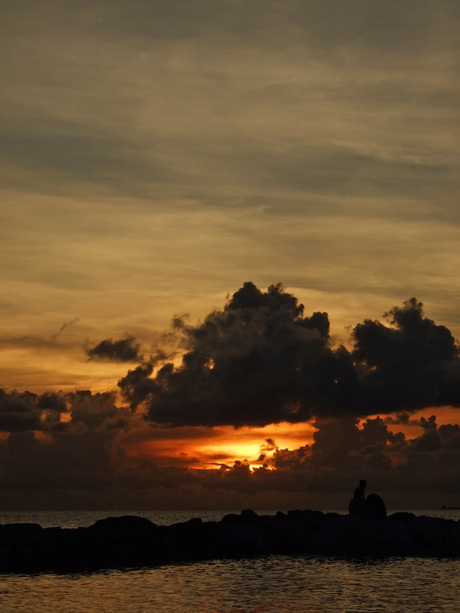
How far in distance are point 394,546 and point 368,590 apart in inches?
475

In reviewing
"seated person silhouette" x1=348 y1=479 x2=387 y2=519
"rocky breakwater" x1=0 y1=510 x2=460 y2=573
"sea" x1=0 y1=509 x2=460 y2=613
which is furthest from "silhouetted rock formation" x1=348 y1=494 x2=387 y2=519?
"sea" x1=0 y1=509 x2=460 y2=613

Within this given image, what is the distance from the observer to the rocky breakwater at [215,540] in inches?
1737

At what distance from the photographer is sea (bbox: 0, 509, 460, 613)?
33594 millimetres

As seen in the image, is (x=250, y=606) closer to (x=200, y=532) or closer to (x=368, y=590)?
(x=368, y=590)

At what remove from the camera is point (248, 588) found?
3828 centimetres

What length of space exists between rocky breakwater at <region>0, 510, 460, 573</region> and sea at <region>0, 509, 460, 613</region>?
5.09ft

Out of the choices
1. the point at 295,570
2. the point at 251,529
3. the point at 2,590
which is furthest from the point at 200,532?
the point at 2,590

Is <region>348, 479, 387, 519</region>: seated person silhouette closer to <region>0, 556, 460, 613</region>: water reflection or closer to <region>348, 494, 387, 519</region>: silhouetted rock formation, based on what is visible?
<region>348, 494, 387, 519</region>: silhouetted rock formation

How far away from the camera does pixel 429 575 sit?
42.2m

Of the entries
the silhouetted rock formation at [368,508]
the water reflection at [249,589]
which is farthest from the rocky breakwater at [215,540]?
the water reflection at [249,589]

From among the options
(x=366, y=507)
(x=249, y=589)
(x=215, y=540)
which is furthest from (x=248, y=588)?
(x=366, y=507)

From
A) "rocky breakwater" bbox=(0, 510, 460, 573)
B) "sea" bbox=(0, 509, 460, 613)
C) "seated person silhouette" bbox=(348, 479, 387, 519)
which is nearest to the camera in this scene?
"sea" bbox=(0, 509, 460, 613)

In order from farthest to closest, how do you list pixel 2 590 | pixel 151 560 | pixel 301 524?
pixel 301 524 < pixel 151 560 < pixel 2 590

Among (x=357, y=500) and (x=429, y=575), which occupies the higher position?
(x=357, y=500)
